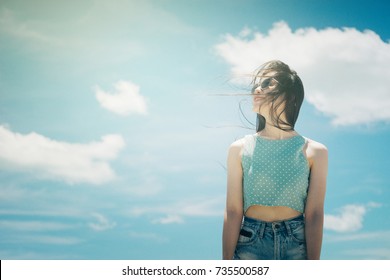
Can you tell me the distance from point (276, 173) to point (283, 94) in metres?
0.76

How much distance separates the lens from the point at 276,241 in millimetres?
3203

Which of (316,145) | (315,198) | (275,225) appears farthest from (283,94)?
(275,225)

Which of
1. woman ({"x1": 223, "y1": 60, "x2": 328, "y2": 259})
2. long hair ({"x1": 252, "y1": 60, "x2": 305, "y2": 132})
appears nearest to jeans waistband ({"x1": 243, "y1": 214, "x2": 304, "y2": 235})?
woman ({"x1": 223, "y1": 60, "x2": 328, "y2": 259})

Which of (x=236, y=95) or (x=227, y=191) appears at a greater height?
(x=236, y=95)

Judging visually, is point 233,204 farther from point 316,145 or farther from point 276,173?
point 316,145

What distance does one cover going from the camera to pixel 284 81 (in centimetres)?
359

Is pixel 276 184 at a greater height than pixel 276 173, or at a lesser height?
lesser

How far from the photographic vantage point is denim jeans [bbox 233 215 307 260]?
126 inches

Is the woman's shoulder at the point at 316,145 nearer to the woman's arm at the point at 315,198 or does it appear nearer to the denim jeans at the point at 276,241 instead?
the woman's arm at the point at 315,198

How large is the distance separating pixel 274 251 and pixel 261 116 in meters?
1.27

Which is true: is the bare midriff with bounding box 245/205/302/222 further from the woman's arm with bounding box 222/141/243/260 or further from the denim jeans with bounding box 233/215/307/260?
the woman's arm with bounding box 222/141/243/260

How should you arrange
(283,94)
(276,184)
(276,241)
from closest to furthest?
(276,241), (276,184), (283,94)
